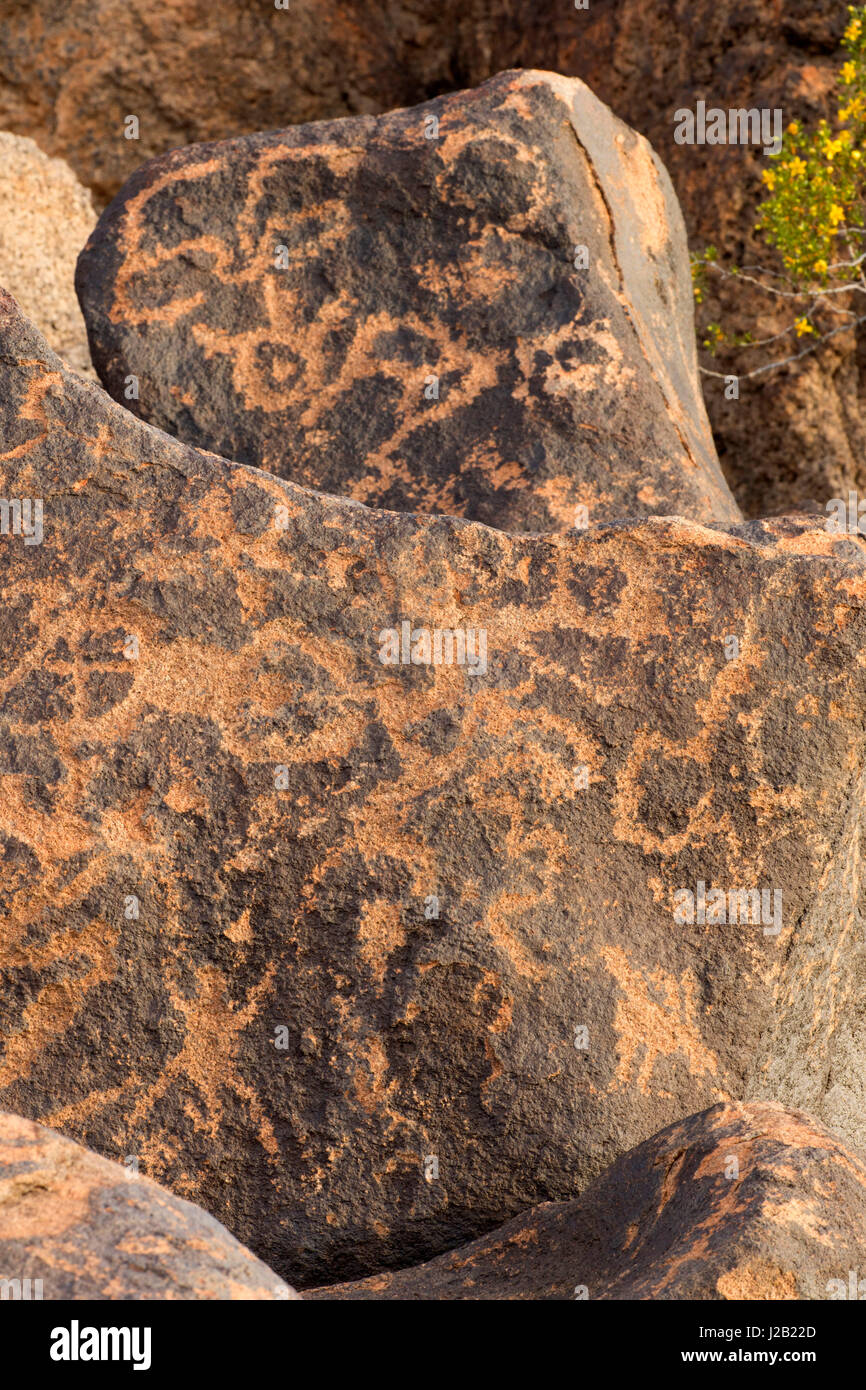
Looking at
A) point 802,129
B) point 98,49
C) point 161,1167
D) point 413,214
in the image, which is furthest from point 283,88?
point 161,1167

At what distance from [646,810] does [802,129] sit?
406 cm

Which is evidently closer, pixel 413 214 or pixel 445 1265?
pixel 445 1265

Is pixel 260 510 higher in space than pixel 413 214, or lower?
lower

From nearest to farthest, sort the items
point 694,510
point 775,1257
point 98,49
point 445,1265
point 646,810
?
point 775,1257 < point 445,1265 < point 646,810 < point 694,510 < point 98,49

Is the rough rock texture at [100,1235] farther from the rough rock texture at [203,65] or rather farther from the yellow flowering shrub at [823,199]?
the rough rock texture at [203,65]

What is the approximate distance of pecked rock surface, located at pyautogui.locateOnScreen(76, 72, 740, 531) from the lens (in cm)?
383

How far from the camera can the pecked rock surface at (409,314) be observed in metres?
3.83

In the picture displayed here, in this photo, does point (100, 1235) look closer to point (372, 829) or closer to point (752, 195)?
point (372, 829)

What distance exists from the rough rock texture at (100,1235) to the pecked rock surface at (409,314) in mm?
2138

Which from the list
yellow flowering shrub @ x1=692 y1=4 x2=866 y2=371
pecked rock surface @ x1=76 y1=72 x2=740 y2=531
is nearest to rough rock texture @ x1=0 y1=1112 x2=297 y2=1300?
pecked rock surface @ x1=76 y1=72 x2=740 y2=531

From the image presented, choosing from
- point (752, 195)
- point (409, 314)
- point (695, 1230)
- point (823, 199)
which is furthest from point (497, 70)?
point (695, 1230)

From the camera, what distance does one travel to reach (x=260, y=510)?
2.75 m

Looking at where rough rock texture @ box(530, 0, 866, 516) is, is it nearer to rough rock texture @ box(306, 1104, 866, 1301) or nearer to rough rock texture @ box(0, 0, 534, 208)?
rough rock texture @ box(0, 0, 534, 208)

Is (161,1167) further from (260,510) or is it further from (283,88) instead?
(283,88)
